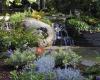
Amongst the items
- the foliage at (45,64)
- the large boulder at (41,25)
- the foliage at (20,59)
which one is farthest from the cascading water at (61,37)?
the foliage at (45,64)

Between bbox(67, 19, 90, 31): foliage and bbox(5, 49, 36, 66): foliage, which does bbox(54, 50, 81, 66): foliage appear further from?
bbox(67, 19, 90, 31): foliage

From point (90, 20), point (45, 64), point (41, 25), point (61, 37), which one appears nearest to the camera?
point (45, 64)

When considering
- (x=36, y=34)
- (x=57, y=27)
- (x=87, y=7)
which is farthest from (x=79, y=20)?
(x=36, y=34)

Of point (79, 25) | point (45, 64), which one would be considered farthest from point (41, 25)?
point (45, 64)

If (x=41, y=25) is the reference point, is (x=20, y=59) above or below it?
above

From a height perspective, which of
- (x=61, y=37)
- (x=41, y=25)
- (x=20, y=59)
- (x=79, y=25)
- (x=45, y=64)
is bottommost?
(x=61, y=37)

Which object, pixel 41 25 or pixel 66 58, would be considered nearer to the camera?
pixel 66 58

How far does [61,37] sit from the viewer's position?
18688mm

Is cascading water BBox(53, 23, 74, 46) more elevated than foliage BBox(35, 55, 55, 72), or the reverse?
foliage BBox(35, 55, 55, 72)

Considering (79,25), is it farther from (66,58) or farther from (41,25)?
(66,58)

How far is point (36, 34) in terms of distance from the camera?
15.3 m

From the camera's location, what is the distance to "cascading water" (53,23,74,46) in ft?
58.4

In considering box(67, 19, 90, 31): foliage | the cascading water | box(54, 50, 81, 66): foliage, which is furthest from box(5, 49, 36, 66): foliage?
box(67, 19, 90, 31): foliage

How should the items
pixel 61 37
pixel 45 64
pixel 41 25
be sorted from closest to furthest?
pixel 45 64 → pixel 41 25 → pixel 61 37
